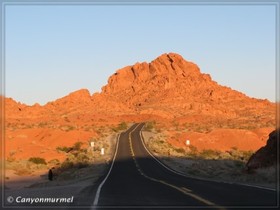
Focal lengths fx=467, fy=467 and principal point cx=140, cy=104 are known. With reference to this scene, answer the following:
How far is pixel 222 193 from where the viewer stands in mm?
15242

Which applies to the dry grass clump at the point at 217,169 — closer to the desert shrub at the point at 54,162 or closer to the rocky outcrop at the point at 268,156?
the rocky outcrop at the point at 268,156

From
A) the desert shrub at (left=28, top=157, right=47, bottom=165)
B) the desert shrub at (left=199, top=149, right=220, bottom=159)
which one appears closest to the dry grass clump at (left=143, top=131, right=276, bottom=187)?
the desert shrub at (left=199, top=149, right=220, bottom=159)

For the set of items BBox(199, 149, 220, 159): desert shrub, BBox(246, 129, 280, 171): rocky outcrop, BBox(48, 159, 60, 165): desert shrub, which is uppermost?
BBox(246, 129, 280, 171): rocky outcrop

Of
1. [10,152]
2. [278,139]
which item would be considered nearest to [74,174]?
[278,139]

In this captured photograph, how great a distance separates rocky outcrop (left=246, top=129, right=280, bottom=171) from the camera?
23.8m

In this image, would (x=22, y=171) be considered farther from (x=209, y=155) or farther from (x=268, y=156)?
(x=268, y=156)

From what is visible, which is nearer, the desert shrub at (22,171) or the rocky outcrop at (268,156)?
the rocky outcrop at (268,156)

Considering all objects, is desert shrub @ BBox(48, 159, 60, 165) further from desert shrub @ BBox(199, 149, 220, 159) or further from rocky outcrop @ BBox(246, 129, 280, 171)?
rocky outcrop @ BBox(246, 129, 280, 171)

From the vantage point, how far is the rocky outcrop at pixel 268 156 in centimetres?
2383

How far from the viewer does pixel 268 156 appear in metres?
24.5

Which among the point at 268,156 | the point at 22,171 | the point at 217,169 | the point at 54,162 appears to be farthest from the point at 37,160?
the point at 268,156

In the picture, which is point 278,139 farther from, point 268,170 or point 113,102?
point 113,102

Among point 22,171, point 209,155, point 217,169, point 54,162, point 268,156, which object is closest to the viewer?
point 268,156

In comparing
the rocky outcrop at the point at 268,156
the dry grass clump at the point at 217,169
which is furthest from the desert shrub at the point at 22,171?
the rocky outcrop at the point at 268,156
